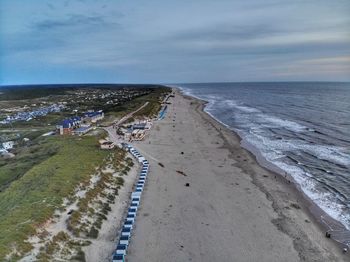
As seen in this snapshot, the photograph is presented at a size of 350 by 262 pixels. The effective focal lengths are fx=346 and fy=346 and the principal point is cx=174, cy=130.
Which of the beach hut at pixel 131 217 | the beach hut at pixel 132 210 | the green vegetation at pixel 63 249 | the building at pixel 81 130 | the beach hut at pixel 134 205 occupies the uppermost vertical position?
the building at pixel 81 130

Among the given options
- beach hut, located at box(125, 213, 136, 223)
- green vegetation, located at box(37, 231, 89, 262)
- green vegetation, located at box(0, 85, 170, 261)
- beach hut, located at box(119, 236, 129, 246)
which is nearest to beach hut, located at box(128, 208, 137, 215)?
beach hut, located at box(125, 213, 136, 223)

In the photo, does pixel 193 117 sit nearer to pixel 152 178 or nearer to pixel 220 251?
pixel 152 178

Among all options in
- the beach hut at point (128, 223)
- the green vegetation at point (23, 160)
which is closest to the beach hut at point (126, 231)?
the beach hut at point (128, 223)

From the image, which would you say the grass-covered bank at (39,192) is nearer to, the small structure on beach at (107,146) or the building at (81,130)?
the small structure on beach at (107,146)

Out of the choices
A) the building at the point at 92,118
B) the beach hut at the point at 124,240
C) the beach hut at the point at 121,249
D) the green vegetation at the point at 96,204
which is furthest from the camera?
the building at the point at 92,118

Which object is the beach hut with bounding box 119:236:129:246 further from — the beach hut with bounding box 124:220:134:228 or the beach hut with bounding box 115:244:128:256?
the beach hut with bounding box 124:220:134:228

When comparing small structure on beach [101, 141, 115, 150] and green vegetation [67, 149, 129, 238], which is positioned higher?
small structure on beach [101, 141, 115, 150]

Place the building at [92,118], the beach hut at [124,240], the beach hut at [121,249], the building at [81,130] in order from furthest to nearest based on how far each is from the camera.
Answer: the building at [92,118] < the building at [81,130] < the beach hut at [124,240] < the beach hut at [121,249]
